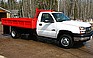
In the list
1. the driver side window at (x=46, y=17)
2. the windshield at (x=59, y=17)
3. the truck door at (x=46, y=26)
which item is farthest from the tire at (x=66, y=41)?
the driver side window at (x=46, y=17)

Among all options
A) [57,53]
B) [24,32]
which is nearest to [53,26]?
[57,53]

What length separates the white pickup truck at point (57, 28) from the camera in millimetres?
9305

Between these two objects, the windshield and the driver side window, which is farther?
the driver side window

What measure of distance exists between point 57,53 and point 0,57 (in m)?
2.61

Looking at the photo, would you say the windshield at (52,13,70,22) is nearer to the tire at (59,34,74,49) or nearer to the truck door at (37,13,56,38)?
the truck door at (37,13,56,38)

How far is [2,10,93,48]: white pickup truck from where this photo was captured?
9.30 m

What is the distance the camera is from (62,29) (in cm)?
978

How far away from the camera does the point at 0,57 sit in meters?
7.74

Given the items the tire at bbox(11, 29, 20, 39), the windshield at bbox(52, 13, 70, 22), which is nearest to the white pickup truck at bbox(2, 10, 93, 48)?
the windshield at bbox(52, 13, 70, 22)

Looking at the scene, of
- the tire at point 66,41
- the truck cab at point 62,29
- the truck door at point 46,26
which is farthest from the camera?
the truck door at point 46,26

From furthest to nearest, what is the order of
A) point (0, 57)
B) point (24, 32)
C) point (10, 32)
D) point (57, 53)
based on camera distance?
point (10, 32) < point (24, 32) < point (57, 53) < point (0, 57)

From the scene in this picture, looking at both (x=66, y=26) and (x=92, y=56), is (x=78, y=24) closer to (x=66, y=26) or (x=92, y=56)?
(x=66, y=26)

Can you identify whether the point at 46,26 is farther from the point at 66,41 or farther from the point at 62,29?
the point at 66,41

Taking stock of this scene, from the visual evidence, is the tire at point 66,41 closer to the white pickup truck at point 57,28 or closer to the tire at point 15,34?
the white pickup truck at point 57,28
